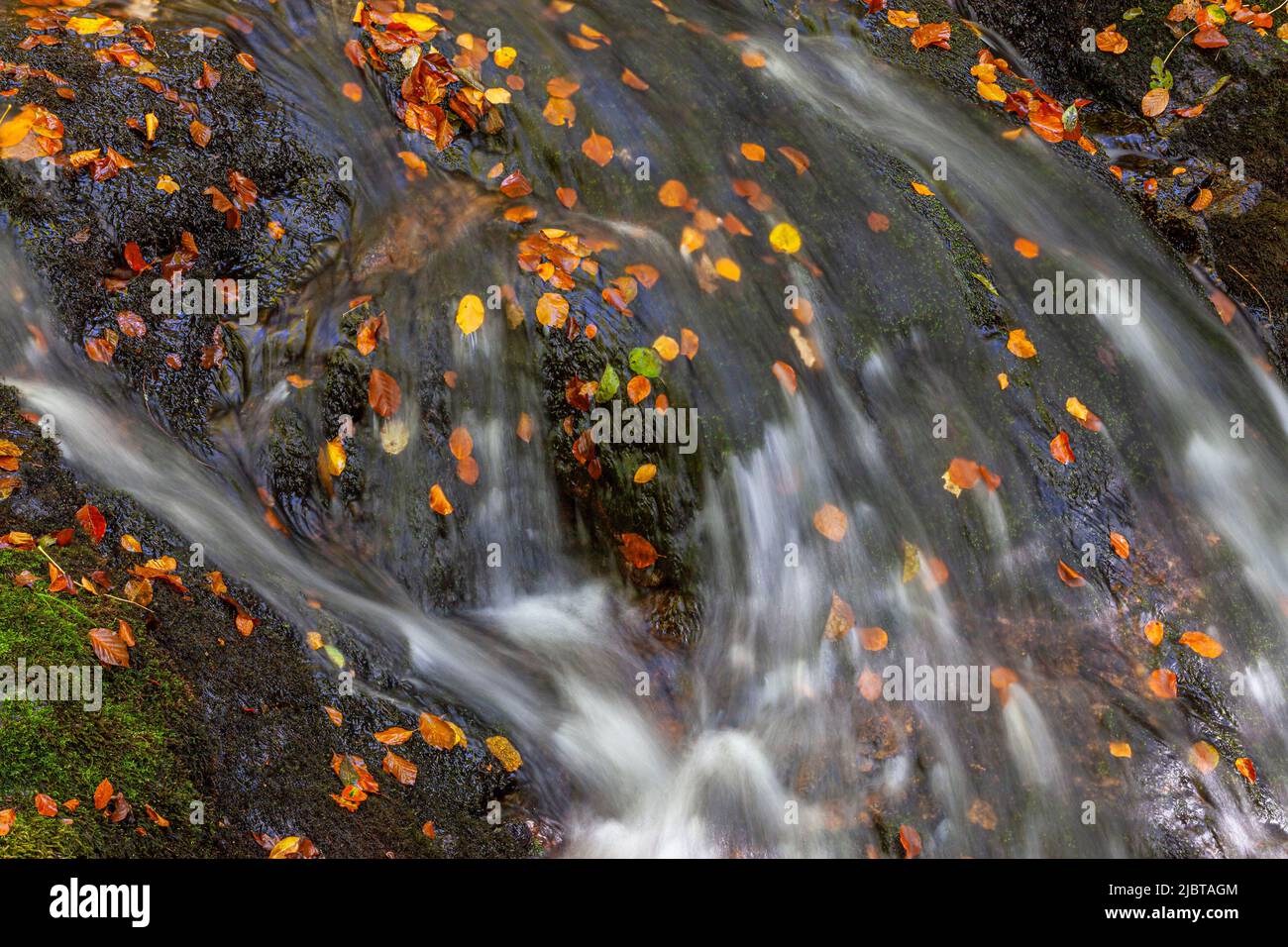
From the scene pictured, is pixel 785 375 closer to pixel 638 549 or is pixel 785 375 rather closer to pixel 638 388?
pixel 638 388

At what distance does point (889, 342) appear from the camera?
491 cm

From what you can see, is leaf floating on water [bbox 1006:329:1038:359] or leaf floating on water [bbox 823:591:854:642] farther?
leaf floating on water [bbox 1006:329:1038:359]

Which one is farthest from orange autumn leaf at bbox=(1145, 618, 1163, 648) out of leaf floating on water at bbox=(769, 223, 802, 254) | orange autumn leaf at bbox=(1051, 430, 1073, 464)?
leaf floating on water at bbox=(769, 223, 802, 254)

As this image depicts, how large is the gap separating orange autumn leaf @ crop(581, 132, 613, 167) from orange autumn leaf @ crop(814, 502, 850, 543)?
90.6 inches

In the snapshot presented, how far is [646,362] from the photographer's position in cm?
459

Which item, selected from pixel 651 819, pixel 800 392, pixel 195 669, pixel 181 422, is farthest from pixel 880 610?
pixel 181 422

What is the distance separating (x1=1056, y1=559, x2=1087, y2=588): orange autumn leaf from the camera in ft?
14.9

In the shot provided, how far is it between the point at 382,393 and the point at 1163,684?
3984mm

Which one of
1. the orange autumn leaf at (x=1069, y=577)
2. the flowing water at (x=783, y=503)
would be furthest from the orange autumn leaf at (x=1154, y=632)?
the orange autumn leaf at (x=1069, y=577)

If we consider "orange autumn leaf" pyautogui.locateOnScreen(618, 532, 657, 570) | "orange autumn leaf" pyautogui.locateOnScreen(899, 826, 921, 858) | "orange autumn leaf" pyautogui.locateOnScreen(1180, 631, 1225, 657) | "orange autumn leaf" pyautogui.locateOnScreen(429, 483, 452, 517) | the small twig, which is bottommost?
"orange autumn leaf" pyautogui.locateOnScreen(899, 826, 921, 858)

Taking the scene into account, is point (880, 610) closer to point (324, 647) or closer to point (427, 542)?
point (427, 542)

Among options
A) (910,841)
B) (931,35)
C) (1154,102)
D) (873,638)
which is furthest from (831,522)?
(1154,102)

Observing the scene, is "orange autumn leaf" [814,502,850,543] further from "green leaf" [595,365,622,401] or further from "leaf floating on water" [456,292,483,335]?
"leaf floating on water" [456,292,483,335]

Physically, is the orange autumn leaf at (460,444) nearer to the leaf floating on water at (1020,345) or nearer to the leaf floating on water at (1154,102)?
the leaf floating on water at (1020,345)
